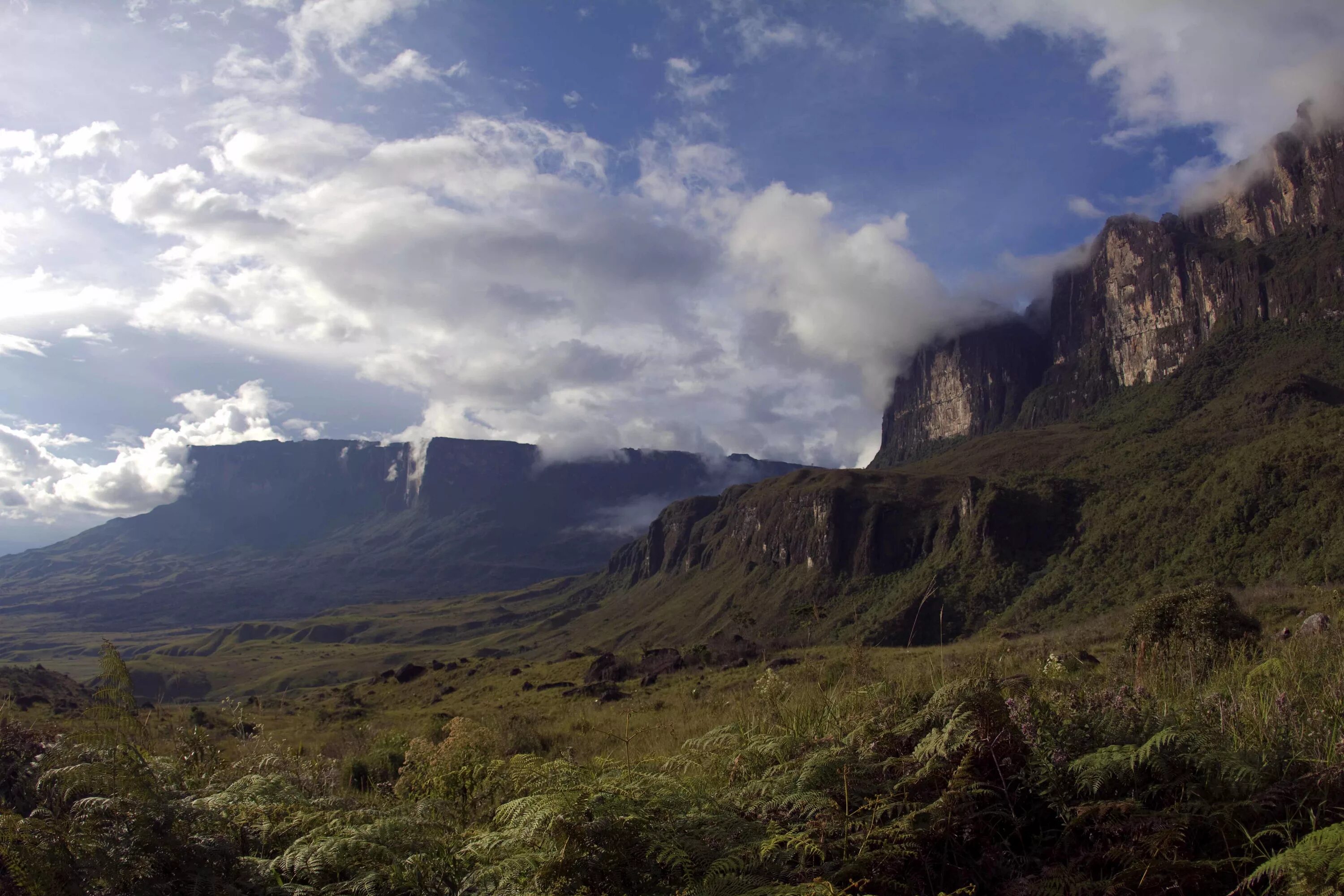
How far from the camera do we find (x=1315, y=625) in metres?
13.5

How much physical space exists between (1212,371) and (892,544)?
98.6 meters

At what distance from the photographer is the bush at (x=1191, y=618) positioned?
52.0ft

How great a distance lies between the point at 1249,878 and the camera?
3.38m

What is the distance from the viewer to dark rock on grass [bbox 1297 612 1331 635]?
1169 cm

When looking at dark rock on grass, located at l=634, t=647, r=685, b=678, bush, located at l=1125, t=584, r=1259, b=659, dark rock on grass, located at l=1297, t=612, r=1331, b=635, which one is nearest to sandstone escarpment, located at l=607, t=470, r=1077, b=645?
dark rock on grass, located at l=634, t=647, r=685, b=678

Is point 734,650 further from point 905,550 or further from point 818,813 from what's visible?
point 905,550

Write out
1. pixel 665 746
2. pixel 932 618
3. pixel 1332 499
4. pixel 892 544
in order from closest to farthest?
pixel 665 746 → pixel 1332 499 → pixel 932 618 → pixel 892 544

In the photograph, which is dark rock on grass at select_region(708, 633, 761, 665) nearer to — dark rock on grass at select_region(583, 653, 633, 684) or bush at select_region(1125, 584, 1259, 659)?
dark rock on grass at select_region(583, 653, 633, 684)

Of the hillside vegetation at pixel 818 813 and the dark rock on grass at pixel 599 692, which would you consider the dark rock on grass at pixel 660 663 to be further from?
the hillside vegetation at pixel 818 813

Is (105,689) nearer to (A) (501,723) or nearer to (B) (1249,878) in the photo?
→ (B) (1249,878)

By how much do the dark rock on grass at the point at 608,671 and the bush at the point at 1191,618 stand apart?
27456 millimetres

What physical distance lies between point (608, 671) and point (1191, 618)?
116 ft

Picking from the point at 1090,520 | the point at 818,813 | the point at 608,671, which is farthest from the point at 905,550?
the point at 818,813

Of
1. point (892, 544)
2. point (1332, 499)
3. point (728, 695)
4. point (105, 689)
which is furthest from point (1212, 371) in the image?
point (105, 689)
